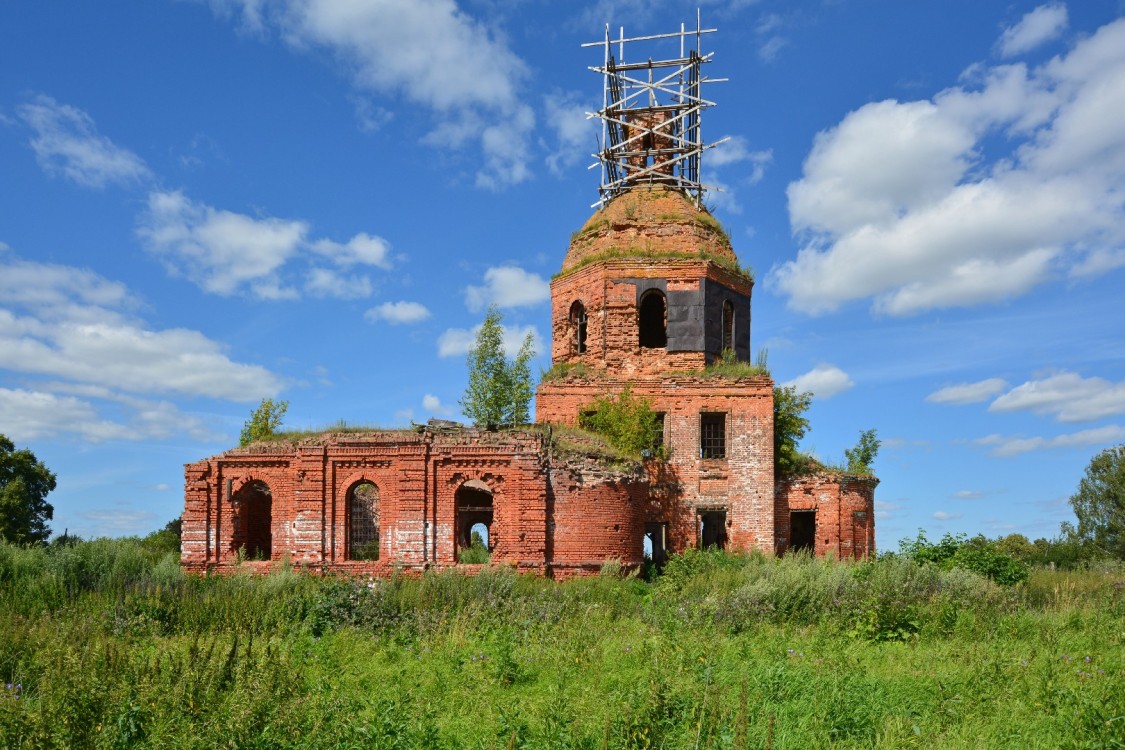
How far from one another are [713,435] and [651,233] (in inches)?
245

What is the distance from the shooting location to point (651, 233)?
25312 millimetres

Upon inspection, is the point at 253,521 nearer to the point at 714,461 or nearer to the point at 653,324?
the point at 714,461

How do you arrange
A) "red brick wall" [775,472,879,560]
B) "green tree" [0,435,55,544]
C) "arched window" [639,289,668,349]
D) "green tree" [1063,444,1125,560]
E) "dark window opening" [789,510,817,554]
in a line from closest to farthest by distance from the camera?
1. "red brick wall" [775,472,879,560]
2. "dark window opening" [789,510,817,554]
3. "arched window" [639,289,668,349]
4. "green tree" [0,435,55,544]
5. "green tree" [1063,444,1125,560]

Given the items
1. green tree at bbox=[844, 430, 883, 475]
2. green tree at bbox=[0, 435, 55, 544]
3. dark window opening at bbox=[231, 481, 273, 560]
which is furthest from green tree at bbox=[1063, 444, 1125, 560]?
green tree at bbox=[0, 435, 55, 544]

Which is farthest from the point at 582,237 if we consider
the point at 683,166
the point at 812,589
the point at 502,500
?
the point at 812,589

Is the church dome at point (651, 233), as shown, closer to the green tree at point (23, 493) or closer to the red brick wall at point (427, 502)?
the red brick wall at point (427, 502)

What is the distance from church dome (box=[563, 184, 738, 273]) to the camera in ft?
81.8

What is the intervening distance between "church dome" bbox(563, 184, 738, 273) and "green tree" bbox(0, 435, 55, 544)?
22.3 meters

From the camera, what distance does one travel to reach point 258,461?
20.5 m

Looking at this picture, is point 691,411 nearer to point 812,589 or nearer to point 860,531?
point 860,531

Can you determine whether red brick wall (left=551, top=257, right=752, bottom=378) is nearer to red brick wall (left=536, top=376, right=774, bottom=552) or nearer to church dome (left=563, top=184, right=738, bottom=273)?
church dome (left=563, top=184, right=738, bottom=273)

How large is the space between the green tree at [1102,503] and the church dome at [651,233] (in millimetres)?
26898

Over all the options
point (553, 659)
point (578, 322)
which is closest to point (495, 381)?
point (578, 322)

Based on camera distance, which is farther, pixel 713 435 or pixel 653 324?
pixel 653 324
